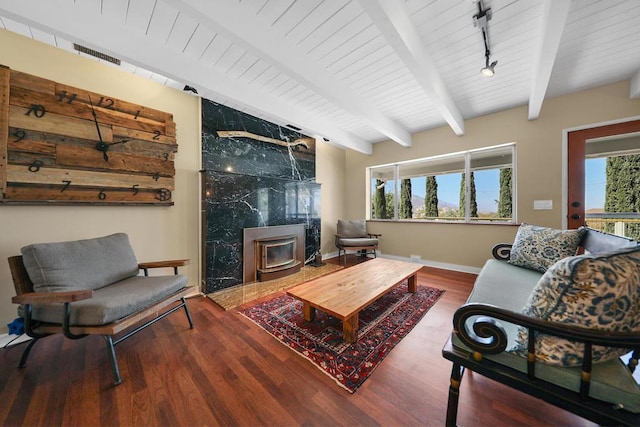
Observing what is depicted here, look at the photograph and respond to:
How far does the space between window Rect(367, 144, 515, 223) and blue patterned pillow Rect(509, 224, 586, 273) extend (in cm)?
134

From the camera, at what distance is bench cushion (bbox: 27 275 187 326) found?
1347 mm

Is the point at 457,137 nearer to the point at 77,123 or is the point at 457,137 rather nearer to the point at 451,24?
the point at 451,24

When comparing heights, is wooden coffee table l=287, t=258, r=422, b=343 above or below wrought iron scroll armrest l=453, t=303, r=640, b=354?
below

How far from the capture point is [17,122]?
1.76m

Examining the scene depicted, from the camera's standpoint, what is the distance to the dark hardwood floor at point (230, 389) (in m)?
1.12

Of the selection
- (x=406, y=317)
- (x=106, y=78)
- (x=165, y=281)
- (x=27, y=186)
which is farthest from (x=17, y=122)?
(x=406, y=317)

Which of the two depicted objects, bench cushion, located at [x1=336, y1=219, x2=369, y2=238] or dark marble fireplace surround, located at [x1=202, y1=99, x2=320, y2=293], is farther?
bench cushion, located at [x1=336, y1=219, x2=369, y2=238]

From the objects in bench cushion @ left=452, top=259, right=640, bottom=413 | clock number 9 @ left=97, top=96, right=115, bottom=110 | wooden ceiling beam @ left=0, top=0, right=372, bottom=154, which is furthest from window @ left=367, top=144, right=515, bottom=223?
clock number 9 @ left=97, top=96, right=115, bottom=110

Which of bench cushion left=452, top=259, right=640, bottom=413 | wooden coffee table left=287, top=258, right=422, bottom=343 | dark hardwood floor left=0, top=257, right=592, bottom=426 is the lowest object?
dark hardwood floor left=0, top=257, right=592, bottom=426

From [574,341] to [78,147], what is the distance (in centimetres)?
356

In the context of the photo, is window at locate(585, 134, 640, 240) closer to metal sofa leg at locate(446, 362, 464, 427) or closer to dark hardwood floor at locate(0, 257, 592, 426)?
dark hardwood floor at locate(0, 257, 592, 426)

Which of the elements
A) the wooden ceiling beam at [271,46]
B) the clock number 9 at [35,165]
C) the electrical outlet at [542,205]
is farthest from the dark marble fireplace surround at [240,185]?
the electrical outlet at [542,205]

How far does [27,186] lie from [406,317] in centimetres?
350

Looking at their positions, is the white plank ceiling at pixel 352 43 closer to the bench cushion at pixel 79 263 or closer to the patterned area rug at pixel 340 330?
the bench cushion at pixel 79 263
